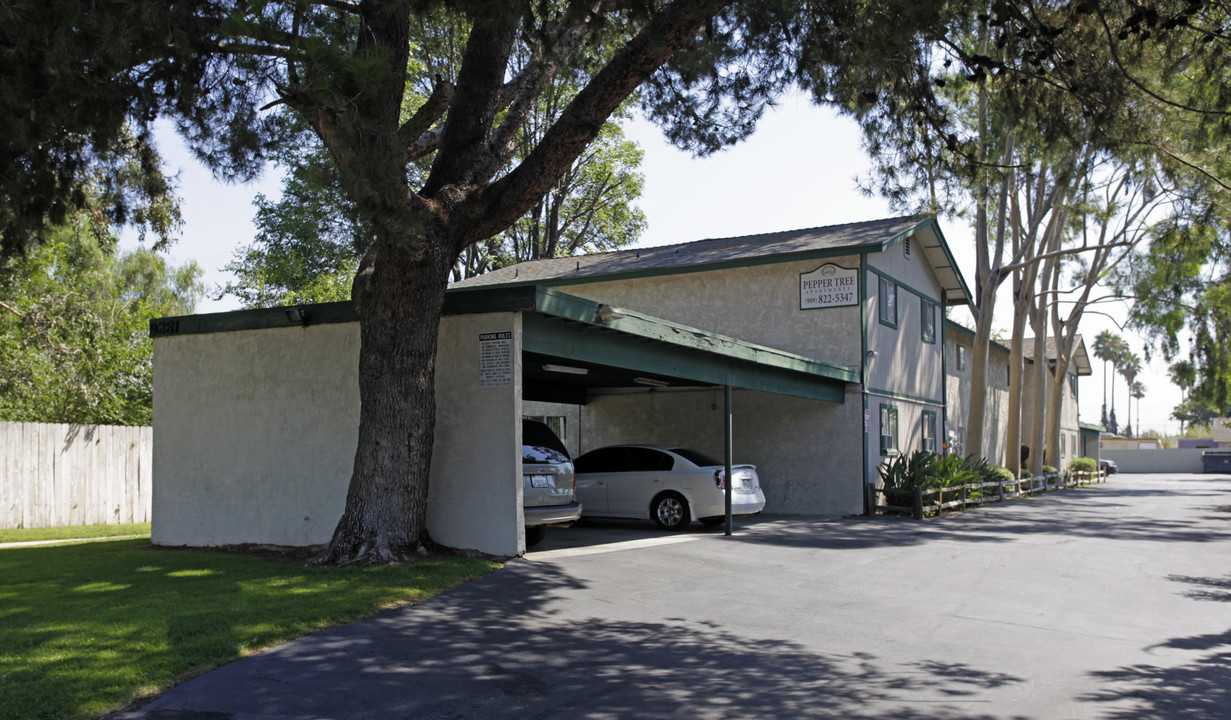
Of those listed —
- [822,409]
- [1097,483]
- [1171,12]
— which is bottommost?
[1097,483]

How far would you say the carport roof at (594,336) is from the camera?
1071 cm

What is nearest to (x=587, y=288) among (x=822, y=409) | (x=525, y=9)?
(x=822, y=409)

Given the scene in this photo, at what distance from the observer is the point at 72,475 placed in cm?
1870

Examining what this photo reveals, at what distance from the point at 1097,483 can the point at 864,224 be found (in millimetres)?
28249

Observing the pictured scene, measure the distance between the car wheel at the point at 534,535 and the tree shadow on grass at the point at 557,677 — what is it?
4.52m

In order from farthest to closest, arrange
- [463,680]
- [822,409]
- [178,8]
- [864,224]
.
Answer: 1. [864,224]
2. [822,409]
3. [178,8]
4. [463,680]

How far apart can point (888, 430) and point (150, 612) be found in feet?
57.2

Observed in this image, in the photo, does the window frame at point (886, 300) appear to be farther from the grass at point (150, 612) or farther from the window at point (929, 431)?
the grass at point (150, 612)

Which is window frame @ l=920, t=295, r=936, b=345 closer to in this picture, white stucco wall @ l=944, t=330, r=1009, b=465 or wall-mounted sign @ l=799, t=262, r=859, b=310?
white stucco wall @ l=944, t=330, r=1009, b=465

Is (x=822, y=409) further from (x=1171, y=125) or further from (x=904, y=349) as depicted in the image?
(x=1171, y=125)

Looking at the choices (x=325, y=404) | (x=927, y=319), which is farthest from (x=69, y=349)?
(x=927, y=319)

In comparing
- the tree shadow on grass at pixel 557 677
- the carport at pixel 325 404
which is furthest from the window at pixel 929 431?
the tree shadow on grass at pixel 557 677

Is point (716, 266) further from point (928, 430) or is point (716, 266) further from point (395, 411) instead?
point (395, 411)

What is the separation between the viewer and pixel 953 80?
501 inches
